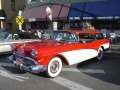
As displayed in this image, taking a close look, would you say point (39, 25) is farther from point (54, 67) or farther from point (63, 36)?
point (54, 67)

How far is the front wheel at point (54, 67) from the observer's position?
7941 mm

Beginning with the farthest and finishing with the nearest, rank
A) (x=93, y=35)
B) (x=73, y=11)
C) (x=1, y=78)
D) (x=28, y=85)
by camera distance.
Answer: (x=73, y=11) < (x=93, y=35) < (x=1, y=78) < (x=28, y=85)

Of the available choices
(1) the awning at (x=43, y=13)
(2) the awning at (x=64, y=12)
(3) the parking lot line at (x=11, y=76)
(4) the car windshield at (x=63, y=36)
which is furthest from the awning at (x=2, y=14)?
(3) the parking lot line at (x=11, y=76)

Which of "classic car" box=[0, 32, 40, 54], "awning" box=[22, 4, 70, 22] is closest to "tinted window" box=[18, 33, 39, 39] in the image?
"classic car" box=[0, 32, 40, 54]

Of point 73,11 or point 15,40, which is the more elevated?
point 73,11

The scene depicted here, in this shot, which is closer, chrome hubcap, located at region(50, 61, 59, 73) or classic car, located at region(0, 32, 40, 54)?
chrome hubcap, located at region(50, 61, 59, 73)

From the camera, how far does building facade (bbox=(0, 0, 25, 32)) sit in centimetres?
3024

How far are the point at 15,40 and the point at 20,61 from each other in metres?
4.70

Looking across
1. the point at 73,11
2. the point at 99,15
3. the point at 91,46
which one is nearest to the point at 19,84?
the point at 91,46

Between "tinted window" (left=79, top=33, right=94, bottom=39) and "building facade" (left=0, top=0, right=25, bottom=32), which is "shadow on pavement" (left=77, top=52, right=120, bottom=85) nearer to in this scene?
"tinted window" (left=79, top=33, right=94, bottom=39)

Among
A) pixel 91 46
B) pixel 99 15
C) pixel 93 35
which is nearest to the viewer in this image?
pixel 91 46

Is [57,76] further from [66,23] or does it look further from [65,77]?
[66,23]

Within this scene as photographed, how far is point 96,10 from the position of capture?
66.3ft

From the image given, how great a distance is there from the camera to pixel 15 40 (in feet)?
41.6
